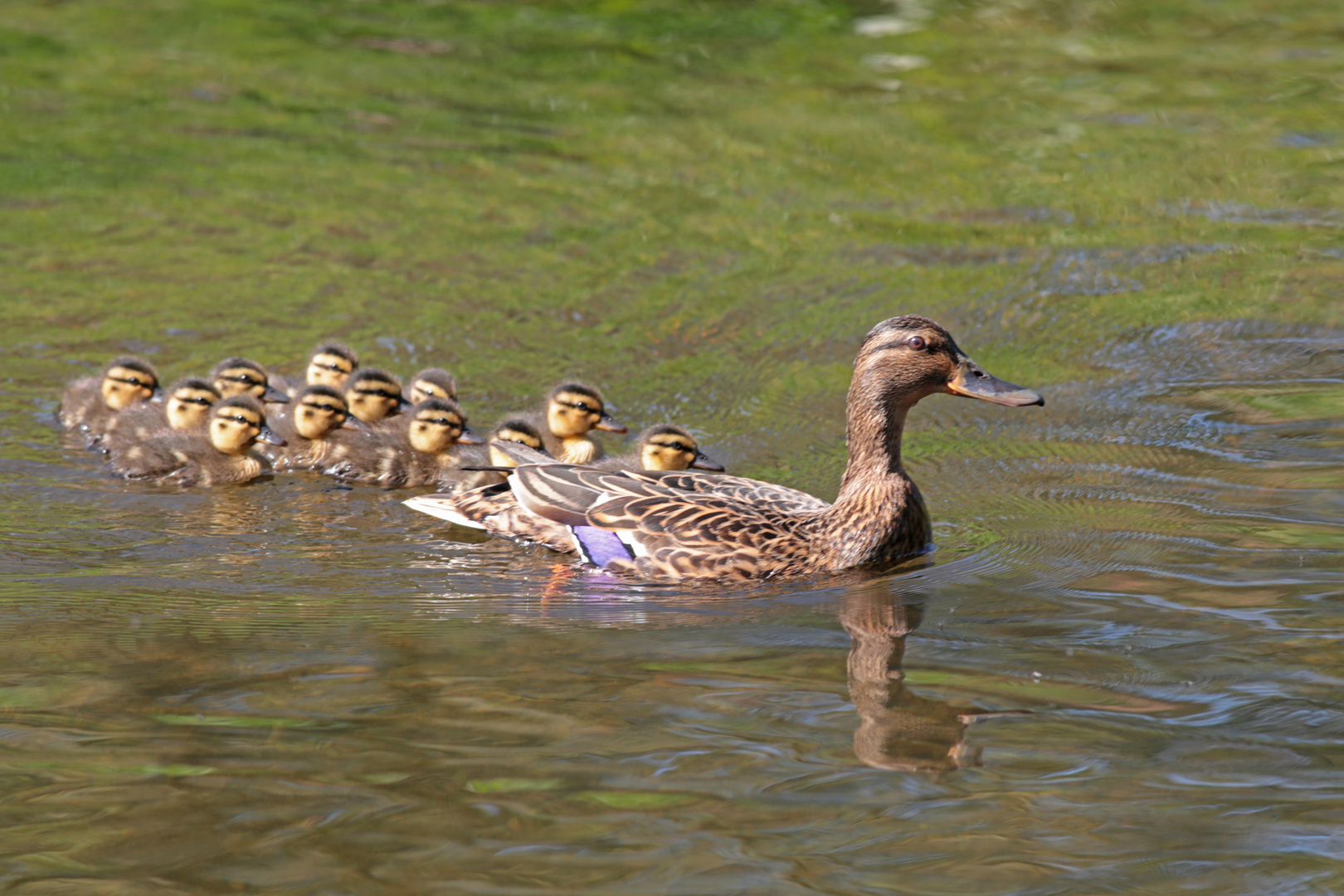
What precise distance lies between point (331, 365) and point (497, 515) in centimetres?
171

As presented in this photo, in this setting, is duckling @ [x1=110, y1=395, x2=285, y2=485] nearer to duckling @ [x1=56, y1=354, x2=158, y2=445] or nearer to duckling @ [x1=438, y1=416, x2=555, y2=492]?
duckling @ [x1=56, y1=354, x2=158, y2=445]

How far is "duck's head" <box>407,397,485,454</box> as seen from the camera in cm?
660

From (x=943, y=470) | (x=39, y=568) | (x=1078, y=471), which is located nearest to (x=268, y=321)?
(x=39, y=568)

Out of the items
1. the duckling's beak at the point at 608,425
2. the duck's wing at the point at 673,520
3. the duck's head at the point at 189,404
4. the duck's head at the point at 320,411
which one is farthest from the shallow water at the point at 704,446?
the duckling's beak at the point at 608,425

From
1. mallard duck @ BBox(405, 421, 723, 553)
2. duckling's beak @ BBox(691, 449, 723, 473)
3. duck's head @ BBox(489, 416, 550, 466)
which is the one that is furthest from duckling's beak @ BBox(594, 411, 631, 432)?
duckling's beak @ BBox(691, 449, 723, 473)

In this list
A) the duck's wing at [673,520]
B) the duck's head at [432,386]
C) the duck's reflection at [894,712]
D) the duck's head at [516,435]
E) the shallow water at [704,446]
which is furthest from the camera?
the duck's head at [432,386]

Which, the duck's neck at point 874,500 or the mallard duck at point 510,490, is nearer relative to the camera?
the duck's neck at point 874,500

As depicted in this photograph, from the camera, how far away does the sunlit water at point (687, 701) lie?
3.41 meters

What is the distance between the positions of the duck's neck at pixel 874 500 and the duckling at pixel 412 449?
5.73ft

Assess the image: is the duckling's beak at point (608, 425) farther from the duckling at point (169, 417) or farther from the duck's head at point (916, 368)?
the duckling at point (169, 417)

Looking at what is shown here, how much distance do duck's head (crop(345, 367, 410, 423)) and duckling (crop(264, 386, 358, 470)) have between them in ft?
0.27

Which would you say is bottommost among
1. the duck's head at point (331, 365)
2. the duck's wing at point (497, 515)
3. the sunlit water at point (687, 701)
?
the sunlit water at point (687, 701)

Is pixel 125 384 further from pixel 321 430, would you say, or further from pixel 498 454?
pixel 498 454

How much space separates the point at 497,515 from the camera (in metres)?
6.03
